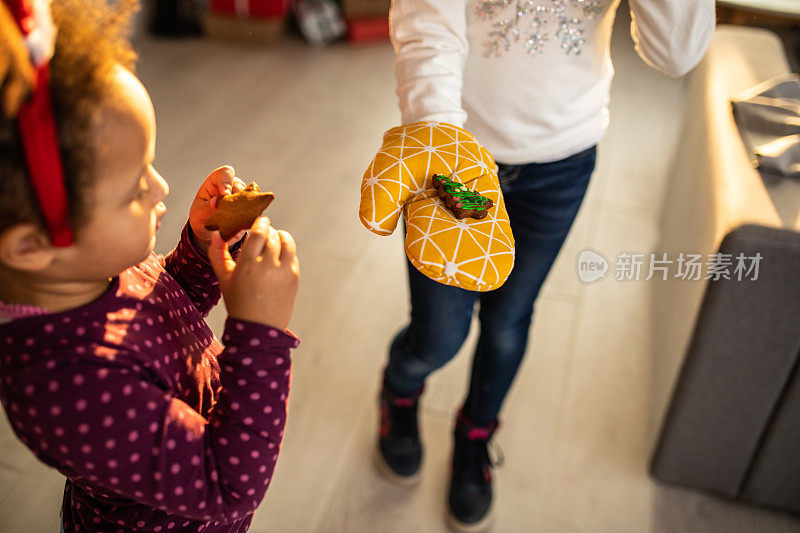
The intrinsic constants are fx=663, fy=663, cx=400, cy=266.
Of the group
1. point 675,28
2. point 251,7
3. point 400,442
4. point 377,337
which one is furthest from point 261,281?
point 251,7

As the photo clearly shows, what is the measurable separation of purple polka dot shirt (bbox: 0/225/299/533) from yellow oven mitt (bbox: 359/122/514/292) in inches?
5.9

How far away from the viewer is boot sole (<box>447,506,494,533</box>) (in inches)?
44.8

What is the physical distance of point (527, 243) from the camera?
3.01 feet

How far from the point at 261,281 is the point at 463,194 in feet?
0.68

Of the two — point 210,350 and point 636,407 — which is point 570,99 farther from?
point 636,407

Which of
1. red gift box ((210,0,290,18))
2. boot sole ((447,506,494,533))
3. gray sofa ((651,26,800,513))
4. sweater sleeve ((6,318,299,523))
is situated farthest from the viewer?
red gift box ((210,0,290,18))

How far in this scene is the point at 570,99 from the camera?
2.76 ft

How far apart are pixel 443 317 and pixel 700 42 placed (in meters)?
0.47

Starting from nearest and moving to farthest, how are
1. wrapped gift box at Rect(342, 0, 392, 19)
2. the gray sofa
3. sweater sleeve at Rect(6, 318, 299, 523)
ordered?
sweater sleeve at Rect(6, 318, 299, 523)
the gray sofa
wrapped gift box at Rect(342, 0, 392, 19)

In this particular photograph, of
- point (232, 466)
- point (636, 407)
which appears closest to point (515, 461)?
point (636, 407)

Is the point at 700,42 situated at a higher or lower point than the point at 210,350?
higher

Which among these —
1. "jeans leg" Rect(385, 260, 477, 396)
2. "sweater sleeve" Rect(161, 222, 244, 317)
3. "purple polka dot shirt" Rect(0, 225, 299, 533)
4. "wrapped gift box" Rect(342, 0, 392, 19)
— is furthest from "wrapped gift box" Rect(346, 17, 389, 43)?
"purple polka dot shirt" Rect(0, 225, 299, 533)

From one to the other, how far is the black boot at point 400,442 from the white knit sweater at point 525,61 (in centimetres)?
54

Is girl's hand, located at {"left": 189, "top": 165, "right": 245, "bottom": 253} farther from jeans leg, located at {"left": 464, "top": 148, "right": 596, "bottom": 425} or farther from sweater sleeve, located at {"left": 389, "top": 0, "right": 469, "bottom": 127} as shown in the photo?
jeans leg, located at {"left": 464, "top": 148, "right": 596, "bottom": 425}
